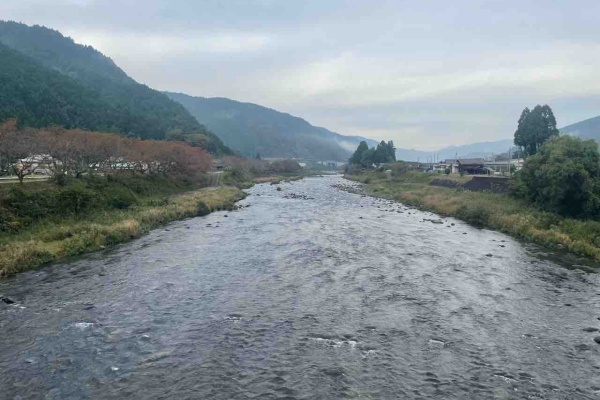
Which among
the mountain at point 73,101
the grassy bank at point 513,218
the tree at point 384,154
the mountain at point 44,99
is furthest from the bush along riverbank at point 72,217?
the tree at point 384,154

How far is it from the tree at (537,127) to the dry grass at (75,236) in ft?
179

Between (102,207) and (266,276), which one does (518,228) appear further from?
(102,207)

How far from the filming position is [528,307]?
16.3m

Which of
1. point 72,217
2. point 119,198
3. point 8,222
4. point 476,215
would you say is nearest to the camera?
point 8,222

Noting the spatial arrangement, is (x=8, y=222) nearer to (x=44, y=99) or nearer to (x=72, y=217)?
(x=72, y=217)

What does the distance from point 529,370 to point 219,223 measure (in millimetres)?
28745

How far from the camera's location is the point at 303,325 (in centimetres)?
1412

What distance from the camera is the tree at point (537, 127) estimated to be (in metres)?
62.5

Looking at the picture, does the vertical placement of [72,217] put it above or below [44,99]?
below

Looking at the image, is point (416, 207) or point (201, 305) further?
point (416, 207)

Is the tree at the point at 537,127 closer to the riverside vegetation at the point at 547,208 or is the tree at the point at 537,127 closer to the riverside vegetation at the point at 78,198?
the riverside vegetation at the point at 547,208

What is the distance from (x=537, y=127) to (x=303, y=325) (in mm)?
62515

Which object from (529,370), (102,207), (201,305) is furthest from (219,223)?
(529,370)

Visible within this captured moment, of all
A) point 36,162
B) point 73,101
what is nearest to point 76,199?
point 36,162
